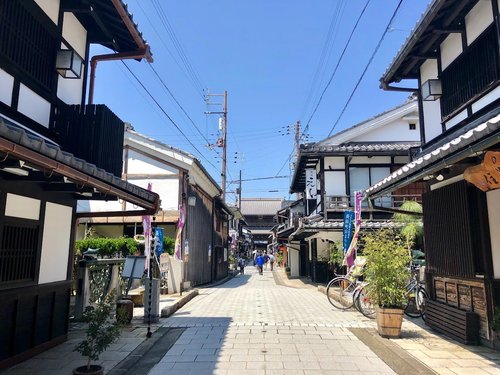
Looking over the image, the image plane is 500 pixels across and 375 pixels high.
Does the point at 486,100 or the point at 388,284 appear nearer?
the point at 486,100

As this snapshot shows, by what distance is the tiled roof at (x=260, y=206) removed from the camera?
221 feet

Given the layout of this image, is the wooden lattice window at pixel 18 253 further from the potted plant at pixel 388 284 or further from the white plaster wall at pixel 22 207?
the potted plant at pixel 388 284

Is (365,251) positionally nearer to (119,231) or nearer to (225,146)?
(119,231)

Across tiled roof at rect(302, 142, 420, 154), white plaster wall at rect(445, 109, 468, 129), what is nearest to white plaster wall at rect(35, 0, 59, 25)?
white plaster wall at rect(445, 109, 468, 129)

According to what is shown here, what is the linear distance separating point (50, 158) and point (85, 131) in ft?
11.2

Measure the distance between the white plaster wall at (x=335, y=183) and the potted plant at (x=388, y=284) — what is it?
12.3 m

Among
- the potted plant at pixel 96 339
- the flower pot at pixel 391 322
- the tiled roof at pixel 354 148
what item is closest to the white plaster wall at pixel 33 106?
the potted plant at pixel 96 339

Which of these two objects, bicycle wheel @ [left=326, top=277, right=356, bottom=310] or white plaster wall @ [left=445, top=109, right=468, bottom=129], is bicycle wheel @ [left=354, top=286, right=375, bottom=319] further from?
white plaster wall @ [left=445, top=109, right=468, bottom=129]

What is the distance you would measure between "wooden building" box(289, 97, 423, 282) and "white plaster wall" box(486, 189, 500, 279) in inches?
437

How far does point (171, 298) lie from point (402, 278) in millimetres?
8020

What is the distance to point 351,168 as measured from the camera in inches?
826

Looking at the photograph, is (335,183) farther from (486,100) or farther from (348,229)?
(486,100)

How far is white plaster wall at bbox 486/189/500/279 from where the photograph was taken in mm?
7027

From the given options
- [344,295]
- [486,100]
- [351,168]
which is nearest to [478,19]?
[486,100]
